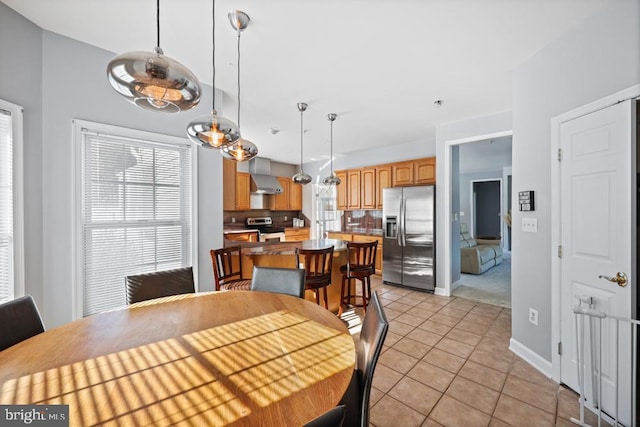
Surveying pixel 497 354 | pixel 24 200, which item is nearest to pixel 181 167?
pixel 24 200

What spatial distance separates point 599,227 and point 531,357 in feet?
4.20

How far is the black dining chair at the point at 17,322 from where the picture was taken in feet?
4.04

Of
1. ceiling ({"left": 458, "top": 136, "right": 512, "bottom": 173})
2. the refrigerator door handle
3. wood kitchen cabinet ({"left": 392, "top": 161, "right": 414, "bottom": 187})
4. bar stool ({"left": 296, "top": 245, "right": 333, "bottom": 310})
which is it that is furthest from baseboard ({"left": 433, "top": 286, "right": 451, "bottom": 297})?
ceiling ({"left": 458, "top": 136, "right": 512, "bottom": 173})

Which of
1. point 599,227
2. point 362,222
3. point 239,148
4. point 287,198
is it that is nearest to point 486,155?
point 362,222

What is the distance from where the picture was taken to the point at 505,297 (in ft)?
13.0

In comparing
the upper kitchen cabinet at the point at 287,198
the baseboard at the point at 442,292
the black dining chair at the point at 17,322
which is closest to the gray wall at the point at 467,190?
the baseboard at the point at 442,292

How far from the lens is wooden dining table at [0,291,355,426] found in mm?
763

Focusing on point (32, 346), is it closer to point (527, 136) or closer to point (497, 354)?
point (497, 354)

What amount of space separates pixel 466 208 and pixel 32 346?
29.7 ft

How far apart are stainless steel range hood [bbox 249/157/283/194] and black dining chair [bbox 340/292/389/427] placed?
17.3ft

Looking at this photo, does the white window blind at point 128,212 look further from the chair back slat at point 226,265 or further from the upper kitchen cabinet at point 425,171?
the upper kitchen cabinet at point 425,171

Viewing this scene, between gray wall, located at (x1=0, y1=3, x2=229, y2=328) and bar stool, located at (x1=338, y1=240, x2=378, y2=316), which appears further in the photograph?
bar stool, located at (x1=338, y1=240, x2=378, y2=316)

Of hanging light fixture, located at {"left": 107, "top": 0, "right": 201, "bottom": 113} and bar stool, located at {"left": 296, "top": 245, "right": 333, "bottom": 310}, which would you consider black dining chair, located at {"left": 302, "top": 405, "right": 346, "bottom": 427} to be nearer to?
hanging light fixture, located at {"left": 107, "top": 0, "right": 201, "bottom": 113}

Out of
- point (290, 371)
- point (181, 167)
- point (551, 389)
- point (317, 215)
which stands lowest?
point (551, 389)
